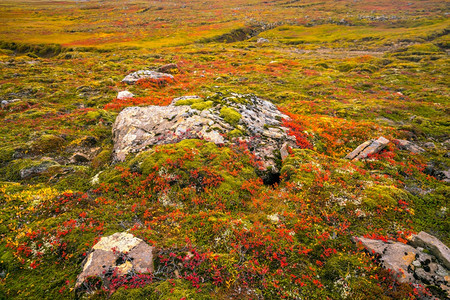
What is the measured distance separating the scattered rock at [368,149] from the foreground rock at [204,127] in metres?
5.23

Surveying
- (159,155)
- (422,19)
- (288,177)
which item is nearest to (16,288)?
(159,155)

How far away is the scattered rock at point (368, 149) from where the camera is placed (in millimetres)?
18031

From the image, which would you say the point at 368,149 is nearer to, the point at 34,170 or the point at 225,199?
the point at 225,199

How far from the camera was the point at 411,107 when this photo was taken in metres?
30.3

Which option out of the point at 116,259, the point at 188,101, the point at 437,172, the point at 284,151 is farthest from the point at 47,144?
the point at 437,172

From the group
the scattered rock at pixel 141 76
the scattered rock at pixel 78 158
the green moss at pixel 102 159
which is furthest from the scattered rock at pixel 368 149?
the scattered rock at pixel 141 76

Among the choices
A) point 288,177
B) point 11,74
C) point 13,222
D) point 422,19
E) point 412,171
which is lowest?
point 412,171

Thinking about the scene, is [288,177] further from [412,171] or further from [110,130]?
[110,130]

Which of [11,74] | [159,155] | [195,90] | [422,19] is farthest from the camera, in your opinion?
[422,19]

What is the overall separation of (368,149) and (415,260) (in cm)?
1149

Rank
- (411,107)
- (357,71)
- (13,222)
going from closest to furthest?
(13,222) → (411,107) → (357,71)

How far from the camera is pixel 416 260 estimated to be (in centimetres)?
886

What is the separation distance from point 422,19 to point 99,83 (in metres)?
165

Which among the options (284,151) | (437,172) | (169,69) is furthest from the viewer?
(169,69)
